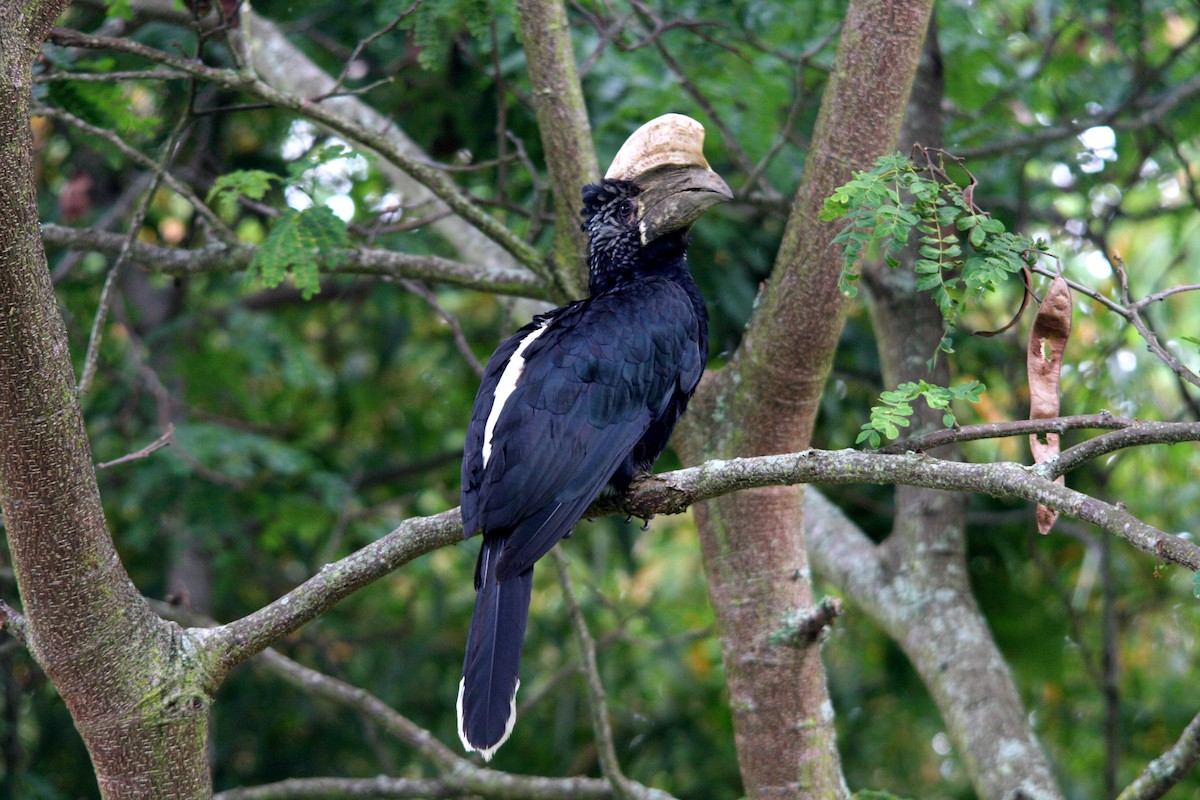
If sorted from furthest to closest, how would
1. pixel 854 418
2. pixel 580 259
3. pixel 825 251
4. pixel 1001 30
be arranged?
pixel 1001 30 < pixel 854 418 < pixel 580 259 < pixel 825 251

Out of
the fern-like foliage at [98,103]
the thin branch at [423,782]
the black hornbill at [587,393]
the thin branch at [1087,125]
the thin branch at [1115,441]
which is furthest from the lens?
the thin branch at [1087,125]

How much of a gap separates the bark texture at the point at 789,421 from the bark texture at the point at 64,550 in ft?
4.62

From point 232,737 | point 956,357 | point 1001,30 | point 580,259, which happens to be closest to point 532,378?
point 580,259

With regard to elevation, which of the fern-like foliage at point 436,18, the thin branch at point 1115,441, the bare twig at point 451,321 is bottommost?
the thin branch at point 1115,441

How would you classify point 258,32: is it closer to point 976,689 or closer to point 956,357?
point 956,357

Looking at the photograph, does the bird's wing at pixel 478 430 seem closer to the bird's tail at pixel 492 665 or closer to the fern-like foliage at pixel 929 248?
the bird's tail at pixel 492 665

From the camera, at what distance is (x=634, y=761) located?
5.47 m

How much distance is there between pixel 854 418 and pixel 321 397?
2.78m

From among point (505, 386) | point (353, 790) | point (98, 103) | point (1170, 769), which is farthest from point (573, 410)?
point (98, 103)

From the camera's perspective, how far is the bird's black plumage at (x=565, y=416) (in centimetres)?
267

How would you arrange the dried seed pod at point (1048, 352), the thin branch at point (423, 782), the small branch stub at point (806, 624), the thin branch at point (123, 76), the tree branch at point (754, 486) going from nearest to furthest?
the tree branch at point (754, 486), the dried seed pod at point (1048, 352), the small branch stub at point (806, 624), the thin branch at point (123, 76), the thin branch at point (423, 782)

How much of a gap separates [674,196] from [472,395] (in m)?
2.29

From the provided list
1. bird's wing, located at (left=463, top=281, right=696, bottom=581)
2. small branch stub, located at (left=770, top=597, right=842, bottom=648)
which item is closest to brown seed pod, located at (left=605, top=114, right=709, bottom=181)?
bird's wing, located at (left=463, top=281, right=696, bottom=581)

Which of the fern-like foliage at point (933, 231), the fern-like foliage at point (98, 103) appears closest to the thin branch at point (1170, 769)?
the fern-like foliage at point (933, 231)
